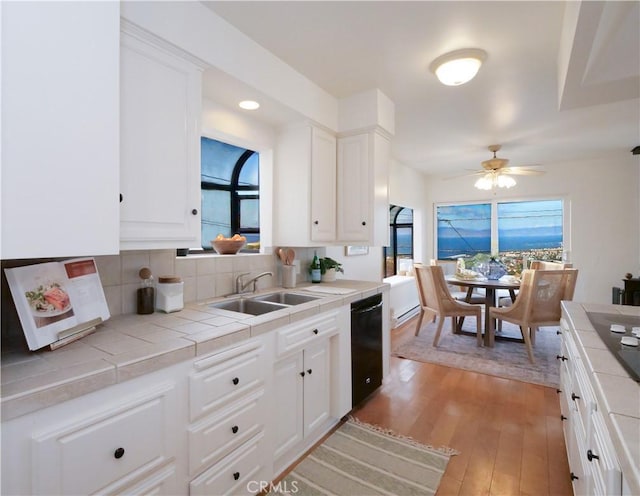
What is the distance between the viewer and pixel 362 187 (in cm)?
270

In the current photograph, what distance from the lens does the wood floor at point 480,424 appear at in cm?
171

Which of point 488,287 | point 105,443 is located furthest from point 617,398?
point 488,287

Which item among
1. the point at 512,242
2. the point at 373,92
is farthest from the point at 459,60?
the point at 512,242

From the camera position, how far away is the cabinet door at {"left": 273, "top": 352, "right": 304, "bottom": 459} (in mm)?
1684

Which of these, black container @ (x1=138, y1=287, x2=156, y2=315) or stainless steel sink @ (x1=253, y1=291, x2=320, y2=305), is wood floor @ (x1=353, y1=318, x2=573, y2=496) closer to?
stainless steel sink @ (x1=253, y1=291, x2=320, y2=305)

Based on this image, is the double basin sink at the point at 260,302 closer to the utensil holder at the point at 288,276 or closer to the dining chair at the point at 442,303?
the utensil holder at the point at 288,276

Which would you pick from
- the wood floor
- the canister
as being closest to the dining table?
the wood floor

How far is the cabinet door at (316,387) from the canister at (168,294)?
0.77 meters

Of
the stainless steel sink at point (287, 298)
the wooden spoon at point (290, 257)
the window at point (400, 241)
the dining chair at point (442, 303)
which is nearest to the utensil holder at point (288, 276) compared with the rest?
the wooden spoon at point (290, 257)

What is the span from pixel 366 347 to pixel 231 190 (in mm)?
1741

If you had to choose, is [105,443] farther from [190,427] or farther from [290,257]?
[290,257]

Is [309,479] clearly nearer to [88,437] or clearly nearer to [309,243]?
[88,437]

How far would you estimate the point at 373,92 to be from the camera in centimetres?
256

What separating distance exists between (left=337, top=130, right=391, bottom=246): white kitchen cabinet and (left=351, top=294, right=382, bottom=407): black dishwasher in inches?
22.2
